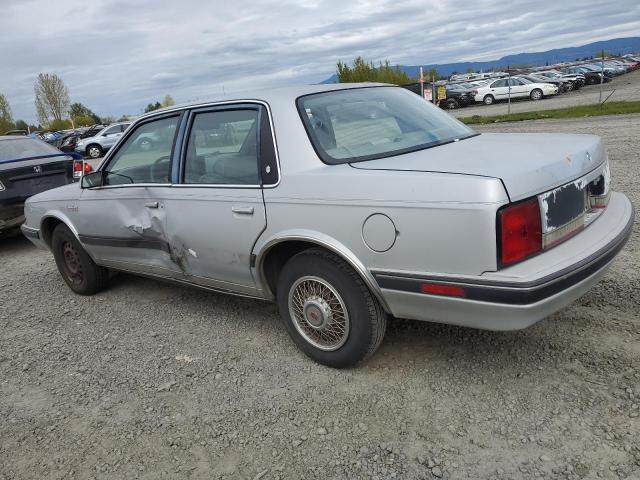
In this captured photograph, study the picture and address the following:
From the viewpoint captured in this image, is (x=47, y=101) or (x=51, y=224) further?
(x=47, y=101)

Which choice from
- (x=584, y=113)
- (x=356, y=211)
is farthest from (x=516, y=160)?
(x=584, y=113)

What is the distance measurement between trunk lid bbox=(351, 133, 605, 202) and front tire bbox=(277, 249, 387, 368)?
1.96ft

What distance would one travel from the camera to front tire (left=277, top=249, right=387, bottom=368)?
3.02 m

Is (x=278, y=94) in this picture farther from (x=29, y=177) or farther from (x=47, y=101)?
(x=47, y=101)

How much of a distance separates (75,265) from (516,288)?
4200 millimetres

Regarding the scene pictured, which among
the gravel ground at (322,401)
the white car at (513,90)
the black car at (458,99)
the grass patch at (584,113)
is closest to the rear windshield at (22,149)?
the gravel ground at (322,401)

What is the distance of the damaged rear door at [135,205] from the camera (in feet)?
13.3

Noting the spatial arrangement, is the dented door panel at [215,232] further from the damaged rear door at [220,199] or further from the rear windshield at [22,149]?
the rear windshield at [22,149]

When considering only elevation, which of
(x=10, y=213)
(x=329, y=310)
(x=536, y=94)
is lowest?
(x=536, y=94)

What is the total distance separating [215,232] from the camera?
3604 millimetres

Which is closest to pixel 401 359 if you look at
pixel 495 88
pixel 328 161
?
pixel 328 161

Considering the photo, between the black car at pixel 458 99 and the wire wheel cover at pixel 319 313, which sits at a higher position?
the wire wheel cover at pixel 319 313

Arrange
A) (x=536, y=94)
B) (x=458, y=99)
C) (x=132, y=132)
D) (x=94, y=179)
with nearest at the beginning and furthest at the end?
(x=132, y=132)
(x=94, y=179)
(x=536, y=94)
(x=458, y=99)

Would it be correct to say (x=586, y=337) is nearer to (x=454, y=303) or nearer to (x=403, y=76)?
(x=454, y=303)
